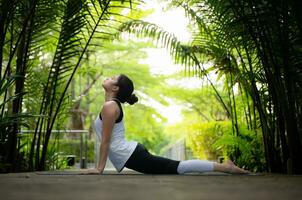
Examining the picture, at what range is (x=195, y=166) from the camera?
143 inches

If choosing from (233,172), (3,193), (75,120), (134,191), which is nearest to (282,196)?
(134,191)

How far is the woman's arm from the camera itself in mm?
3441

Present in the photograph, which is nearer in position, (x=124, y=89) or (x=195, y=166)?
(x=195, y=166)

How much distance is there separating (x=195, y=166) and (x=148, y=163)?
1.20ft

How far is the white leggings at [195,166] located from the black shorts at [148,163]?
4cm

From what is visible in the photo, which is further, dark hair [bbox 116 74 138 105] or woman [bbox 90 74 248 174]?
dark hair [bbox 116 74 138 105]

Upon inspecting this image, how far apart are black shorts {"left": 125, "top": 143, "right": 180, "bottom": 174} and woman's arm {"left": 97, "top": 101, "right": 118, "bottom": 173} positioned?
0.27 meters

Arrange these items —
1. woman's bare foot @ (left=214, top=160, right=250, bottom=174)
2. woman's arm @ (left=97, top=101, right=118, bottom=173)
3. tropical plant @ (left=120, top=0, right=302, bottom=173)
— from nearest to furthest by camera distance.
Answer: woman's arm @ (left=97, top=101, right=118, bottom=173) → woman's bare foot @ (left=214, top=160, right=250, bottom=174) → tropical plant @ (left=120, top=0, right=302, bottom=173)

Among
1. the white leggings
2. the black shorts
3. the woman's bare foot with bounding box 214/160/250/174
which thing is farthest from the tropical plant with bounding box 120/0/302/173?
the black shorts

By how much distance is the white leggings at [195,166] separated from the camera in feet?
11.7

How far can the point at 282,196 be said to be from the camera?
1942 millimetres

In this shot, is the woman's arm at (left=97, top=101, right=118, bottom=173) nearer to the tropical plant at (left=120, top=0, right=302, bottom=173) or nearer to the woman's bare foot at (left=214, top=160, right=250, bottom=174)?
the woman's bare foot at (left=214, top=160, right=250, bottom=174)

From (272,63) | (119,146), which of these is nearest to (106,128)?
(119,146)

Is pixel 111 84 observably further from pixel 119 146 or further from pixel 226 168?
pixel 226 168
